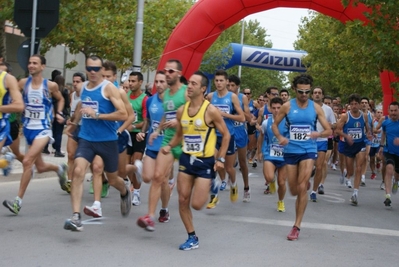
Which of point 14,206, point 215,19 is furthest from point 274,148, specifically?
point 215,19

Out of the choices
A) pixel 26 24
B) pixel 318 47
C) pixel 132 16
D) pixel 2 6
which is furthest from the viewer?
pixel 318 47

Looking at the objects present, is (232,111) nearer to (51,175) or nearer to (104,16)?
(51,175)

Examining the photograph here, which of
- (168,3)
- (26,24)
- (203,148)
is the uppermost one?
(168,3)

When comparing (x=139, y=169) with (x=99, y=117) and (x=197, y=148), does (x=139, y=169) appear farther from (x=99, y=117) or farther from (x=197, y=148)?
(x=197, y=148)

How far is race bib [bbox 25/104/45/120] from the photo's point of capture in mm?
9633

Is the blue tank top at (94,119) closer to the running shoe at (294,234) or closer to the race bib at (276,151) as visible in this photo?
the running shoe at (294,234)

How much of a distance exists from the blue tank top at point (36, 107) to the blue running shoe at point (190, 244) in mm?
2838

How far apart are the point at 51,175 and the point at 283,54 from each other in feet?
69.5

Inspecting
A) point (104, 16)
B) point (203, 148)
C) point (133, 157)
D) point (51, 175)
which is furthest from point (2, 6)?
point (203, 148)

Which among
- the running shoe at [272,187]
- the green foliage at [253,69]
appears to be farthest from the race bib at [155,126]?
the green foliage at [253,69]

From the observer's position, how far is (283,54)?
3459cm

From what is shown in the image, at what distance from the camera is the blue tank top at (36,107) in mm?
9641

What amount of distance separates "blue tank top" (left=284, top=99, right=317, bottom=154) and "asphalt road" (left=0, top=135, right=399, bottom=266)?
1.01m

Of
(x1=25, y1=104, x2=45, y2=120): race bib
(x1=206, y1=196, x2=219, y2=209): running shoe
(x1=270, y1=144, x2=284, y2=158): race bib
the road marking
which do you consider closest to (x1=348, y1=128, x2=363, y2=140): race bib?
(x1=270, y1=144, x2=284, y2=158): race bib
